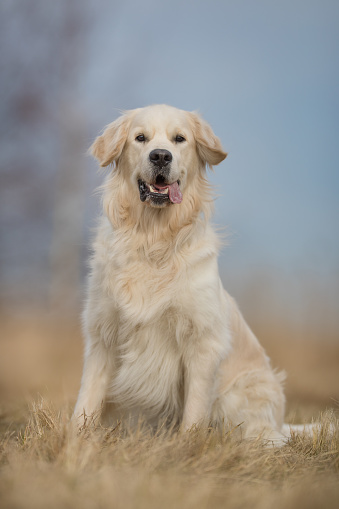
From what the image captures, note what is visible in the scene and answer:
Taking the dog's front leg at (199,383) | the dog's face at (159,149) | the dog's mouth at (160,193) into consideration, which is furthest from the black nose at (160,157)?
the dog's front leg at (199,383)

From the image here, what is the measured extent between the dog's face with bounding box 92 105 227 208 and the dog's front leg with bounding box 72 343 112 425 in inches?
34.5

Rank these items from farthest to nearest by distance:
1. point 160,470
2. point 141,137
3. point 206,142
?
point 206,142 → point 141,137 → point 160,470

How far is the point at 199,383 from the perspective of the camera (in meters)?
2.78

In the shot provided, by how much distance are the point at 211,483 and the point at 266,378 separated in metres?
1.51

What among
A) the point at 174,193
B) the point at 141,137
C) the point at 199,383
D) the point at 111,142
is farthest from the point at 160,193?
the point at 199,383

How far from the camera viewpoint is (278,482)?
2076mm

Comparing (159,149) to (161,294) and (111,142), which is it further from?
(161,294)

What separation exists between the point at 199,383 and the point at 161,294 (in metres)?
0.50

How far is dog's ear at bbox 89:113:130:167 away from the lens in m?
3.00

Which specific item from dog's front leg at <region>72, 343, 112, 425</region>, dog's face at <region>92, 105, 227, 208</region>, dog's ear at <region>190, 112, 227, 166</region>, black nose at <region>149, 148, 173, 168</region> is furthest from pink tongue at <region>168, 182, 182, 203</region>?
dog's front leg at <region>72, 343, 112, 425</region>

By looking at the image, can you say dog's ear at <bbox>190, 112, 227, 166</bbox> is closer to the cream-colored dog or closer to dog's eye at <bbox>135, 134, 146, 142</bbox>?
the cream-colored dog

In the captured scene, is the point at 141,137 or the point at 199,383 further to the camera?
the point at 141,137

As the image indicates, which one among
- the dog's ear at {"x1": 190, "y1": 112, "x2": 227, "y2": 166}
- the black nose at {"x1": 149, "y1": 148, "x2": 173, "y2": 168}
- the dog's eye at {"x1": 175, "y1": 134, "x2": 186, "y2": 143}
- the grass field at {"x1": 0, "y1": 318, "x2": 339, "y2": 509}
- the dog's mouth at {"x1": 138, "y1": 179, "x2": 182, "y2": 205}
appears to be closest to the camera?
the grass field at {"x1": 0, "y1": 318, "x2": 339, "y2": 509}

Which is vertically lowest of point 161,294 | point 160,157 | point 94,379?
point 94,379
